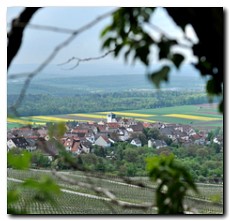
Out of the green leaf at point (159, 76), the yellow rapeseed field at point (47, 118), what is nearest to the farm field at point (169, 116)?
the yellow rapeseed field at point (47, 118)

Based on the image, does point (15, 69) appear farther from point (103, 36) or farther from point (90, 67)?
point (103, 36)

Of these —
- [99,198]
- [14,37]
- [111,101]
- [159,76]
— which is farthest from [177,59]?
[111,101]

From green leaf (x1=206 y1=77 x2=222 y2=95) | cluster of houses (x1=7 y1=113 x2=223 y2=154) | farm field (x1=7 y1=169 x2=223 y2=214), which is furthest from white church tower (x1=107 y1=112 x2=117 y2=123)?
green leaf (x1=206 y1=77 x2=222 y2=95)

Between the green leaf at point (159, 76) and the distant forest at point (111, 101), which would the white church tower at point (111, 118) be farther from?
the green leaf at point (159, 76)

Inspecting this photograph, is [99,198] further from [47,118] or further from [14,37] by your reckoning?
[14,37]

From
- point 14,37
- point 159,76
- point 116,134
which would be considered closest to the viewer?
point 159,76

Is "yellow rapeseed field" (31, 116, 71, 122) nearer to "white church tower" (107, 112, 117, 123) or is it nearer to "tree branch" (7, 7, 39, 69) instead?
"white church tower" (107, 112, 117, 123)

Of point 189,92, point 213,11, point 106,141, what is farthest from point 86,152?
point 213,11
